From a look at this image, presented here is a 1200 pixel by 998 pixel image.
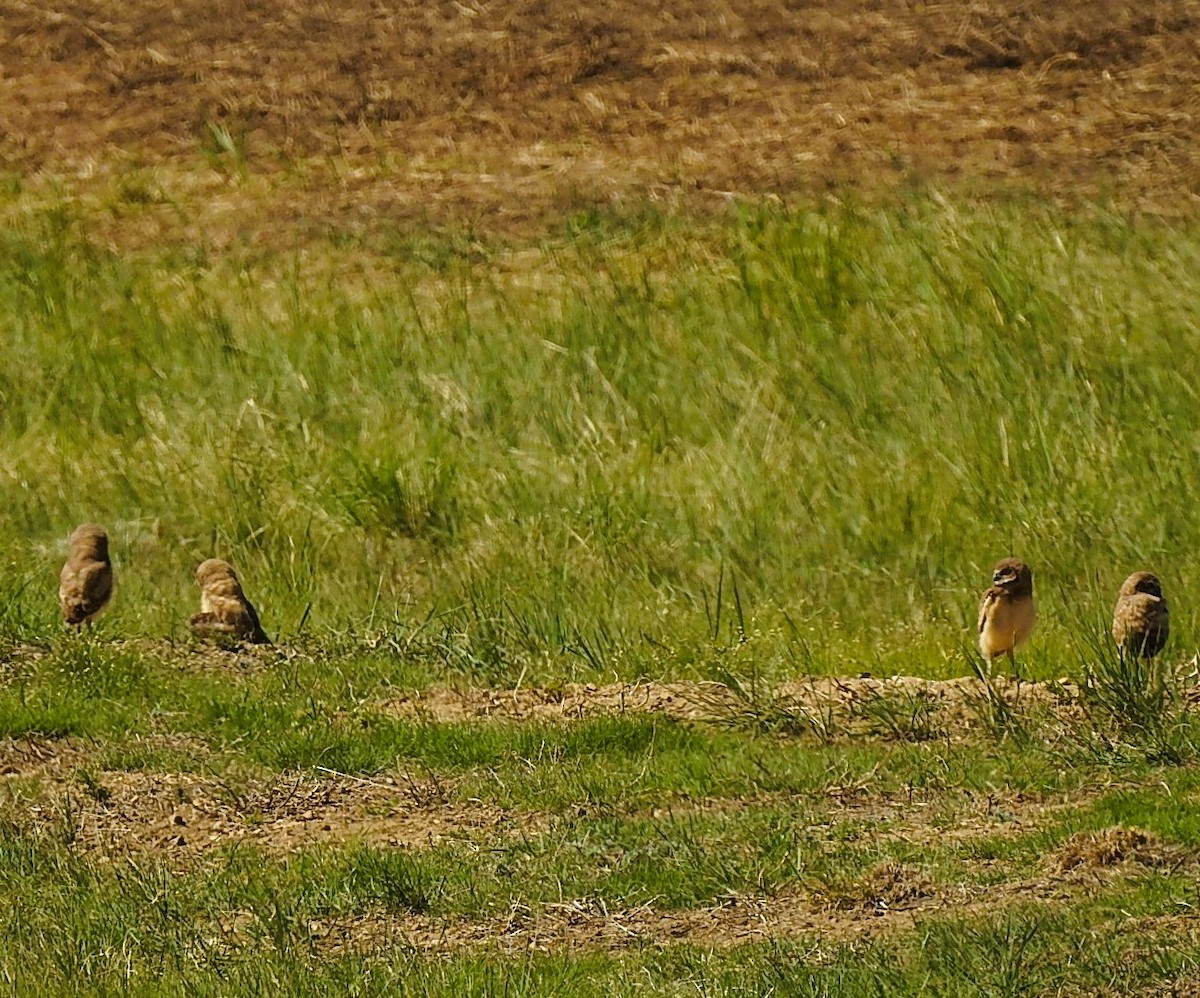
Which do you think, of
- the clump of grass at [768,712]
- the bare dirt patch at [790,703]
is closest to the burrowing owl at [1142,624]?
the bare dirt patch at [790,703]

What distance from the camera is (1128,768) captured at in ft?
28.4

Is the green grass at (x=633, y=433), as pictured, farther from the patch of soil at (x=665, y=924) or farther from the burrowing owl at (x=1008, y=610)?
the patch of soil at (x=665, y=924)

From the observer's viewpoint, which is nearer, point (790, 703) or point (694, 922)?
point (694, 922)

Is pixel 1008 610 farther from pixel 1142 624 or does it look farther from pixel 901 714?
pixel 901 714

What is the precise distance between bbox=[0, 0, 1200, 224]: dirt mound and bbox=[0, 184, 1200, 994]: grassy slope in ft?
3.69

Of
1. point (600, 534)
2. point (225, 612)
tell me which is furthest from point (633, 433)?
point (225, 612)

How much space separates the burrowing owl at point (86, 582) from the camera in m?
11.3

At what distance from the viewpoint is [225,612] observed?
10.9m

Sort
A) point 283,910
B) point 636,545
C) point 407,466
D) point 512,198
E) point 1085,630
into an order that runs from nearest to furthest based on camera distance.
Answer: point 283,910 → point 1085,630 → point 636,545 → point 407,466 → point 512,198

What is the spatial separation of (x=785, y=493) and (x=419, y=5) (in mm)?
9491

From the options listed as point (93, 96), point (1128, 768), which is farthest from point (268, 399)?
point (1128, 768)

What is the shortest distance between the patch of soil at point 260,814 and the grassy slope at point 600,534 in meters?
0.12

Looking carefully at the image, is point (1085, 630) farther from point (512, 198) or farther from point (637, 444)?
point (512, 198)

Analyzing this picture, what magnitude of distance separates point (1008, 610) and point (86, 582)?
4398 millimetres
